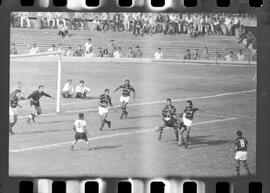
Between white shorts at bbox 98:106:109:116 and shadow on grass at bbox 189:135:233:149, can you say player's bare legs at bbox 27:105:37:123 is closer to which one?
white shorts at bbox 98:106:109:116

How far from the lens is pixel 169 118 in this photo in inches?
327

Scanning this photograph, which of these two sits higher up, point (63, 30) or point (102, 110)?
point (63, 30)

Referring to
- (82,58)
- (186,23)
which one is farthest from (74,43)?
(186,23)

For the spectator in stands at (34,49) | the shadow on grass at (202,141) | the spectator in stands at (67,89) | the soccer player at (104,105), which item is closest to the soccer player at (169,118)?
the shadow on grass at (202,141)

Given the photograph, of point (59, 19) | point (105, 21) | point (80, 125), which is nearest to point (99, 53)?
point (105, 21)

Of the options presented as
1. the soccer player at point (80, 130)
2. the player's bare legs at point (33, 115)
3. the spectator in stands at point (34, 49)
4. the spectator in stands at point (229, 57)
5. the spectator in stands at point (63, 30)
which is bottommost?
the soccer player at point (80, 130)

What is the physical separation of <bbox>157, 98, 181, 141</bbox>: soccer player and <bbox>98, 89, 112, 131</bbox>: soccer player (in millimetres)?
315

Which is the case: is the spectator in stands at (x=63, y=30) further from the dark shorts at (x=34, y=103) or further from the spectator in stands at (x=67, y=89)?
the dark shorts at (x=34, y=103)

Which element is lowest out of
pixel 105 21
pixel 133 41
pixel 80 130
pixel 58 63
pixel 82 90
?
pixel 80 130

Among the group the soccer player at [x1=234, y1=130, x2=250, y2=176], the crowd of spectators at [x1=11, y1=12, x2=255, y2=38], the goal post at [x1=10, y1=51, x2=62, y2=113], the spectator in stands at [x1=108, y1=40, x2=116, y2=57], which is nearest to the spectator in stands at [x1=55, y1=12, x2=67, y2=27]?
the crowd of spectators at [x1=11, y1=12, x2=255, y2=38]

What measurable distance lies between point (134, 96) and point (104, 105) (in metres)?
0.19

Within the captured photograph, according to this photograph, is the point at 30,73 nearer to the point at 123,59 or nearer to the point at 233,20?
the point at 123,59

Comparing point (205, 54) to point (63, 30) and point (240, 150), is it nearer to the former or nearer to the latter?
point (240, 150)

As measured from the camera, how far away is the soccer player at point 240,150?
824 cm
